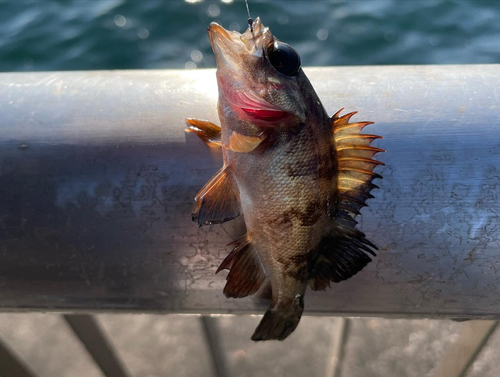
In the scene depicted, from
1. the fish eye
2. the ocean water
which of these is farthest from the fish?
the ocean water

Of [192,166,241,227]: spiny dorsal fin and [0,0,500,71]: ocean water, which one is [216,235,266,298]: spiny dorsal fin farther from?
[0,0,500,71]: ocean water

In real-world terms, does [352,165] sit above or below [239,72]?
below

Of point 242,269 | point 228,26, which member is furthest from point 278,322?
point 228,26

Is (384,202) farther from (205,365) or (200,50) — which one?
(200,50)

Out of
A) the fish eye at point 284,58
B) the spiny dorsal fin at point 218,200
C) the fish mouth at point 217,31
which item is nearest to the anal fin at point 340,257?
the spiny dorsal fin at point 218,200

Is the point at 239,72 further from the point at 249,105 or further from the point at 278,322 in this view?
the point at 278,322

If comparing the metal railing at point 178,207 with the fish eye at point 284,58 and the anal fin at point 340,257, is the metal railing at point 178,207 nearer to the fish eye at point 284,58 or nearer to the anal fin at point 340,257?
the anal fin at point 340,257
